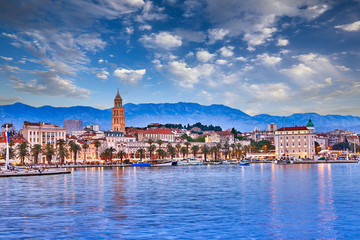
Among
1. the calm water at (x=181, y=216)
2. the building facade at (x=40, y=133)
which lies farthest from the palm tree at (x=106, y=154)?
the calm water at (x=181, y=216)

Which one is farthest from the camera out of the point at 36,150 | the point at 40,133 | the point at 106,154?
the point at 106,154

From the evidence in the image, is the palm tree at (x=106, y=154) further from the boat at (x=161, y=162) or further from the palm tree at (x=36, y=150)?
the palm tree at (x=36, y=150)

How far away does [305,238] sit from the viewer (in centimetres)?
2466

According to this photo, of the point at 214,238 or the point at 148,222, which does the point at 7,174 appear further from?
the point at 214,238

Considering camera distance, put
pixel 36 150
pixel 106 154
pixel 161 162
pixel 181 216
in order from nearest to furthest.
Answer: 1. pixel 181 216
2. pixel 36 150
3. pixel 106 154
4. pixel 161 162

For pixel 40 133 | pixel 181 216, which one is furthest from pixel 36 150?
pixel 181 216

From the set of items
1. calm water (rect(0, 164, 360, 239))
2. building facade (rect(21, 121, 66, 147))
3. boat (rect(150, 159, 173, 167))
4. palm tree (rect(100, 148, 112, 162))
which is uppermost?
building facade (rect(21, 121, 66, 147))

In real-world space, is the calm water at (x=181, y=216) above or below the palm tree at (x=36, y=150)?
Answer: below

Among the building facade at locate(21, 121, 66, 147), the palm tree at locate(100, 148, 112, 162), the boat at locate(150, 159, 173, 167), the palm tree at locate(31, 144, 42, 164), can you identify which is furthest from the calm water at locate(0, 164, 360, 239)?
the boat at locate(150, 159, 173, 167)

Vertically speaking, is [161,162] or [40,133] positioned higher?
[40,133]

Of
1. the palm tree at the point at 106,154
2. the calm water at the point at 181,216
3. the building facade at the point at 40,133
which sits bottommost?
the calm water at the point at 181,216

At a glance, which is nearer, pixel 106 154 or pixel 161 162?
pixel 106 154

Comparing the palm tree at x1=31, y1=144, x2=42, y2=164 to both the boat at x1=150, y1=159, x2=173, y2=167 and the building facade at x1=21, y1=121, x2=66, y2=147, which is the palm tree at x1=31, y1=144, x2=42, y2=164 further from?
the boat at x1=150, y1=159, x2=173, y2=167

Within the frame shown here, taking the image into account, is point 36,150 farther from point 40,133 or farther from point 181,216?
point 181,216
